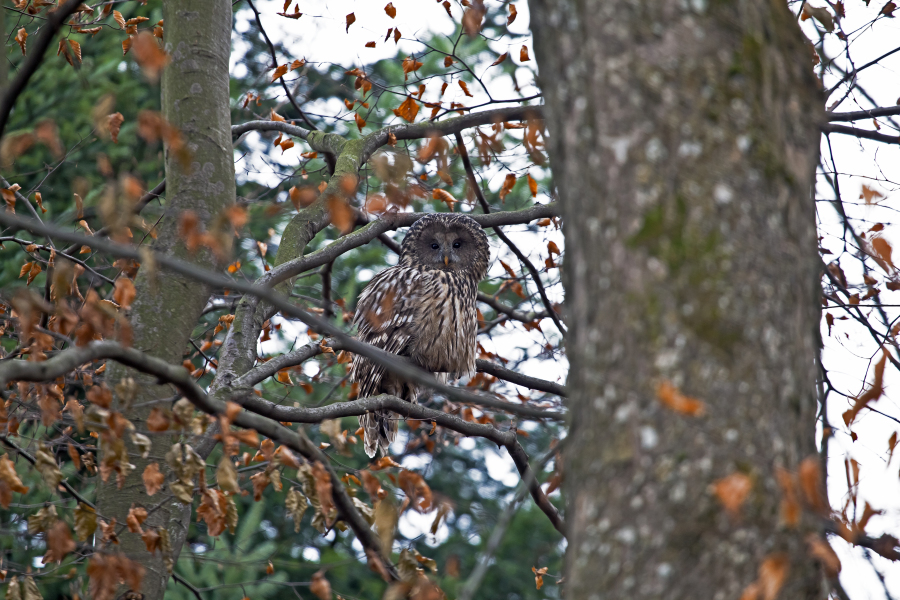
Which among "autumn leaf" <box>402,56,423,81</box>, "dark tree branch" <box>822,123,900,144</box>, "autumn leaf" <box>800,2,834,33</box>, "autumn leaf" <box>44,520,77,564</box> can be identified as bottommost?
"autumn leaf" <box>44,520,77,564</box>

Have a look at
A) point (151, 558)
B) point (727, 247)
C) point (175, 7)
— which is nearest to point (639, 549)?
point (727, 247)

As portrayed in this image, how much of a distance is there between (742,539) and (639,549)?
203 millimetres

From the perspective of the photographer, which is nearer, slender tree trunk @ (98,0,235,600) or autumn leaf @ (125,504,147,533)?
autumn leaf @ (125,504,147,533)

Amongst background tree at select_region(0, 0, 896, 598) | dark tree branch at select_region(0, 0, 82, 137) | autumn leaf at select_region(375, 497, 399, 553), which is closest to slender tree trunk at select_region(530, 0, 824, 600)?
background tree at select_region(0, 0, 896, 598)

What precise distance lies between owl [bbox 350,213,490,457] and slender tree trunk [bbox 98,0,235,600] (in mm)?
1506

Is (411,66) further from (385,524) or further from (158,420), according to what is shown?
(385,524)

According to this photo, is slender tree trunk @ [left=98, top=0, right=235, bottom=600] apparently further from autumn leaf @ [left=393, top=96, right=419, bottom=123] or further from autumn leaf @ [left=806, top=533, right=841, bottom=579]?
autumn leaf @ [left=806, top=533, right=841, bottom=579]

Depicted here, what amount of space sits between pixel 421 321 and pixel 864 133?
294 centimetres

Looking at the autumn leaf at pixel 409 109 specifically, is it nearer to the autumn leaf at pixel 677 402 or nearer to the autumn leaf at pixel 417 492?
the autumn leaf at pixel 417 492

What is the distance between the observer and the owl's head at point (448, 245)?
6461 mm

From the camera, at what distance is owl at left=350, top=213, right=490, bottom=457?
18.6ft

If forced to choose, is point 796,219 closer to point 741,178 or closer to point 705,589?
point 741,178

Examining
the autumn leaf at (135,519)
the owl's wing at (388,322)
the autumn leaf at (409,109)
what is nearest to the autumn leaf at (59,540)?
the autumn leaf at (135,519)

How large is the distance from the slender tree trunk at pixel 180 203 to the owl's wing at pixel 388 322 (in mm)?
1551
